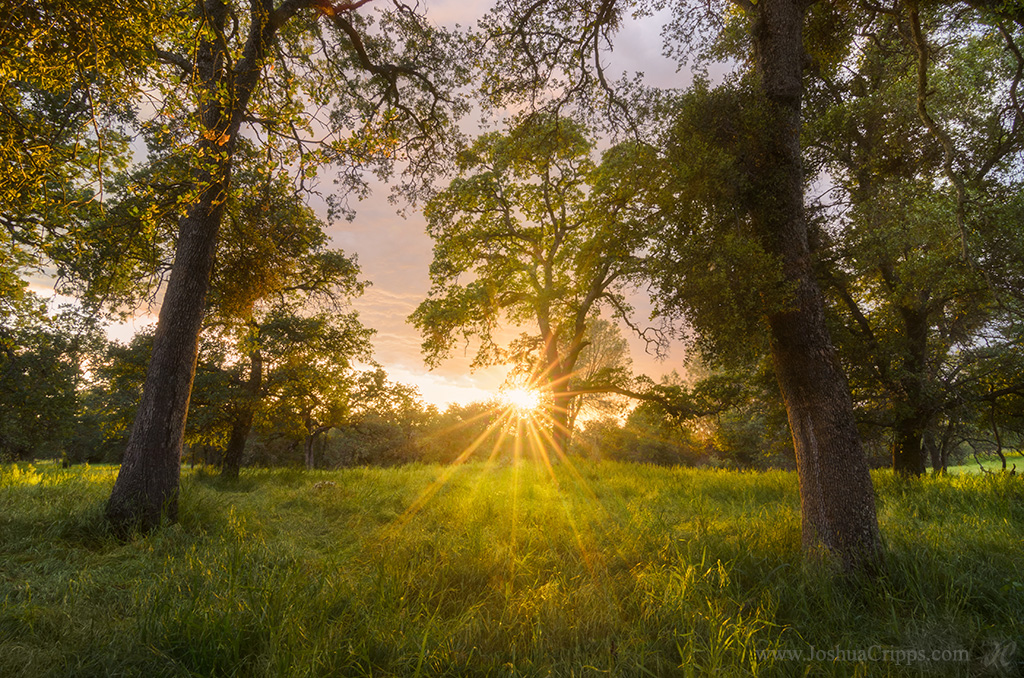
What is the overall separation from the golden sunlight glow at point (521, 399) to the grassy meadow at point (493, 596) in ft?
28.6

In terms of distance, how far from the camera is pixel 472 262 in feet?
54.9

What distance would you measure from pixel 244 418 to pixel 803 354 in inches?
583

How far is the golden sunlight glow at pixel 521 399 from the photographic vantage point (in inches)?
626

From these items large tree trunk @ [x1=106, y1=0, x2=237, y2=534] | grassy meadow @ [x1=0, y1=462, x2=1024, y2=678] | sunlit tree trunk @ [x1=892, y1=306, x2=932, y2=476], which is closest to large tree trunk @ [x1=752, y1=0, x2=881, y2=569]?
grassy meadow @ [x1=0, y1=462, x2=1024, y2=678]

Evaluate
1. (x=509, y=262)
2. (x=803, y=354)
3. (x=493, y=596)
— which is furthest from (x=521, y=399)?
(x=493, y=596)

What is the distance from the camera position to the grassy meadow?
2.74 metres

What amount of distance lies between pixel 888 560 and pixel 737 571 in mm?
1751

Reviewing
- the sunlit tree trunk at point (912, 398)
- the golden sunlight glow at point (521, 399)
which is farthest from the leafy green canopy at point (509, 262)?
the sunlit tree trunk at point (912, 398)

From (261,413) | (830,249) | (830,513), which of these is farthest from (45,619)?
(830,249)

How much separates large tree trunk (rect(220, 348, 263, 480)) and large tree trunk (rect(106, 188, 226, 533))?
6290mm

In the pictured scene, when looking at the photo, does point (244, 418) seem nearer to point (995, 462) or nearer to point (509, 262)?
point (509, 262)

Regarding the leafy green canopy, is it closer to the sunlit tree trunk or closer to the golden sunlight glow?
Answer: the golden sunlight glow

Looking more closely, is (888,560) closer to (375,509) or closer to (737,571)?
(737,571)

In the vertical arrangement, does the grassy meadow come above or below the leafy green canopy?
below
